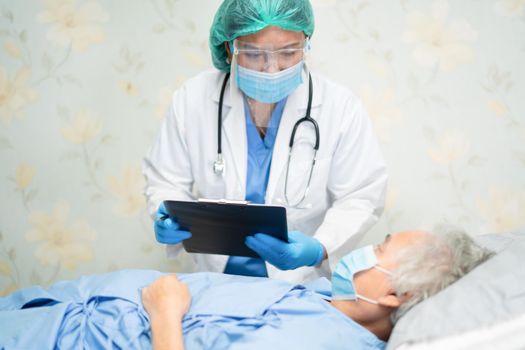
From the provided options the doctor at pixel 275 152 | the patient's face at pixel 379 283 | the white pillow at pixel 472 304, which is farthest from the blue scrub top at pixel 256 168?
the white pillow at pixel 472 304

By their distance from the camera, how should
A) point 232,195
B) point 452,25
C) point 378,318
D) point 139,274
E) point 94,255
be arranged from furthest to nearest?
1. point 94,255
2. point 452,25
3. point 232,195
4. point 139,274
5. point 378,318

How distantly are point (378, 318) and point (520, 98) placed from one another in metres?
1.32

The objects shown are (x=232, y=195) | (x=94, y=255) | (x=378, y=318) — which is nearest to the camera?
(x=378, y=318)

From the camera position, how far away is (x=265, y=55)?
1.50 m

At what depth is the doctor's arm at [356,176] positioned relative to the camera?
1617 millimetres

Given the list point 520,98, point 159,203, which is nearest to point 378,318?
point 159,203

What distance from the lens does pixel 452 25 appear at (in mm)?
2062

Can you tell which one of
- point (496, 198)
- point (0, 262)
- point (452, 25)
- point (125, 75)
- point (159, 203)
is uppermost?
point (452, 25)

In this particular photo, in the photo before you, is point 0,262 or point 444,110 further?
point 0,262

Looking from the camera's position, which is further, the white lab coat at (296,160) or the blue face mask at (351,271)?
the white lab coat at (296,160)

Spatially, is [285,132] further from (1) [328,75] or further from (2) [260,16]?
(1) [328,75]

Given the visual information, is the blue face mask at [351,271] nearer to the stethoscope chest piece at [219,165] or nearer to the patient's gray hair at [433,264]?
the patient's gray hair at [433,264]

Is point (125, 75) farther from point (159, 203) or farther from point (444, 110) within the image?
point (444, 110)

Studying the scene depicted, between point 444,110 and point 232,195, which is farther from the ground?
point 444,110
